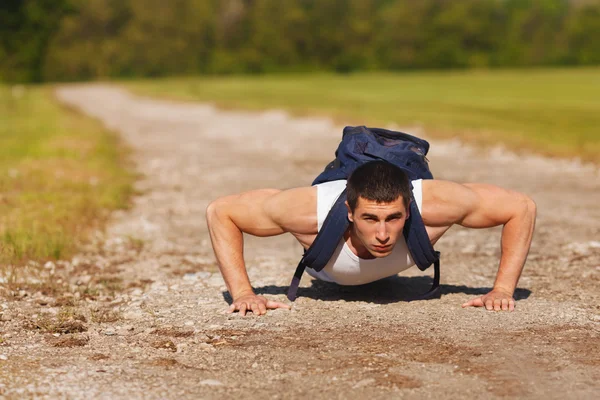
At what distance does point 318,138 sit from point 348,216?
15.0 metres

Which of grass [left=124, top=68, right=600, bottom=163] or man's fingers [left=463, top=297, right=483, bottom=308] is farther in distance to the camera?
grass [left=124, top=68, right=600, bottom=163]

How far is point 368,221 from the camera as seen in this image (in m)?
5.09

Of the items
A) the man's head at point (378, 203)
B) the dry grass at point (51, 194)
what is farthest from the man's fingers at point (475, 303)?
the dry grass at point (51, 194)

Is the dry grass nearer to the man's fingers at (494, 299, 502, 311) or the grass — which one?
the man's fingers at (494, 299, 502, 311)

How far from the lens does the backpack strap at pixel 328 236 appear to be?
527 centimetres

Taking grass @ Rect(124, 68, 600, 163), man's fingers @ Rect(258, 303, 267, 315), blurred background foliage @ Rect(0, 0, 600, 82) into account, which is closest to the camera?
man's fingers @ Rect(258, 303, 267, 315)

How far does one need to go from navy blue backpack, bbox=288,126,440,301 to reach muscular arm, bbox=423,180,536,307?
0.57ft

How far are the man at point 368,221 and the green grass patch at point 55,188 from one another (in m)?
2.45

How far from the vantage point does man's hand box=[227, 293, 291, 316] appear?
5688mm

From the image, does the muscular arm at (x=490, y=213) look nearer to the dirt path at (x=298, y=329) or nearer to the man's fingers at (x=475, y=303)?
the man's fingers at (x=475, y=303)

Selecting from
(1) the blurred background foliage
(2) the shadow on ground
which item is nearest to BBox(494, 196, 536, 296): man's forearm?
(2) the shadow on ground

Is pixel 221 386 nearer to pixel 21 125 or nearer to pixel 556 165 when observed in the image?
pixel 556 165

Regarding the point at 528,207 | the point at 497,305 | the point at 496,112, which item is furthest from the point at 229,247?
the point at 496,112

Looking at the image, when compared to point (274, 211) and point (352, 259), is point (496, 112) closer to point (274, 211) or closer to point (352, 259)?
point (352, 259)
